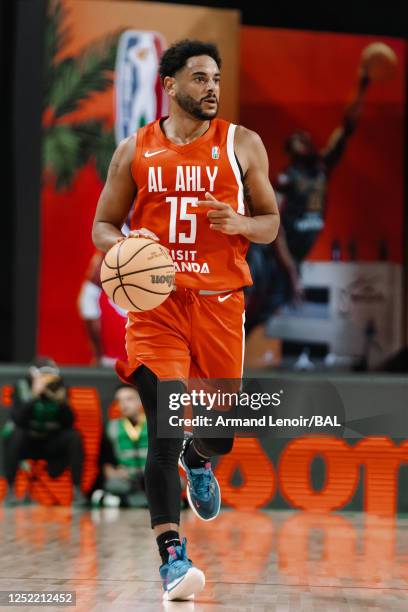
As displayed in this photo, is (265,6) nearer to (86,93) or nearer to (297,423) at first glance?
(86,93)

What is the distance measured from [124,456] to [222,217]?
4479 millimetres

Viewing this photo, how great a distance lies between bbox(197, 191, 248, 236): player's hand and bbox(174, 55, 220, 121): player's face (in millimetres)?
407

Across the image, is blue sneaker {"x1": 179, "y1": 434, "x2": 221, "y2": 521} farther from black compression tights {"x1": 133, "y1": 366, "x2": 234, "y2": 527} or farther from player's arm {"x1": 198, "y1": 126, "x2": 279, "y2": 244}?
player's arm {"x1": 198, "y1": 126, "x2": 279, "y2": 244}

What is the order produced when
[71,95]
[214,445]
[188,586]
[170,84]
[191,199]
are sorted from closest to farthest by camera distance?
[188,586] < [191,199] < [170,84] < [214,445] < [71,95]

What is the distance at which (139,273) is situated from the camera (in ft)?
13.4

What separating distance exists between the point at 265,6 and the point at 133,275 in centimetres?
652

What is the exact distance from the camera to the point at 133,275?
161 inches

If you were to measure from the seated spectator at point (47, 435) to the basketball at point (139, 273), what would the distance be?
4.27 metres

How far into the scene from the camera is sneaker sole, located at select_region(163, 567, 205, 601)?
159 inches

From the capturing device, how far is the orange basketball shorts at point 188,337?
425 centimetres

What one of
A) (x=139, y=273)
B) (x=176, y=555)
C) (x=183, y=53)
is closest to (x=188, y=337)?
(x=139, y=273)

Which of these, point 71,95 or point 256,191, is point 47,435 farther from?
point 256,191

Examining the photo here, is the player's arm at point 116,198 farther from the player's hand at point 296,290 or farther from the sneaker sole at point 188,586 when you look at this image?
the player's hand at point 296,290

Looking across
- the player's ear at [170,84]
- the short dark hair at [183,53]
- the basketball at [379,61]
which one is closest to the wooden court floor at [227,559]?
the player's ear at [170,84]
